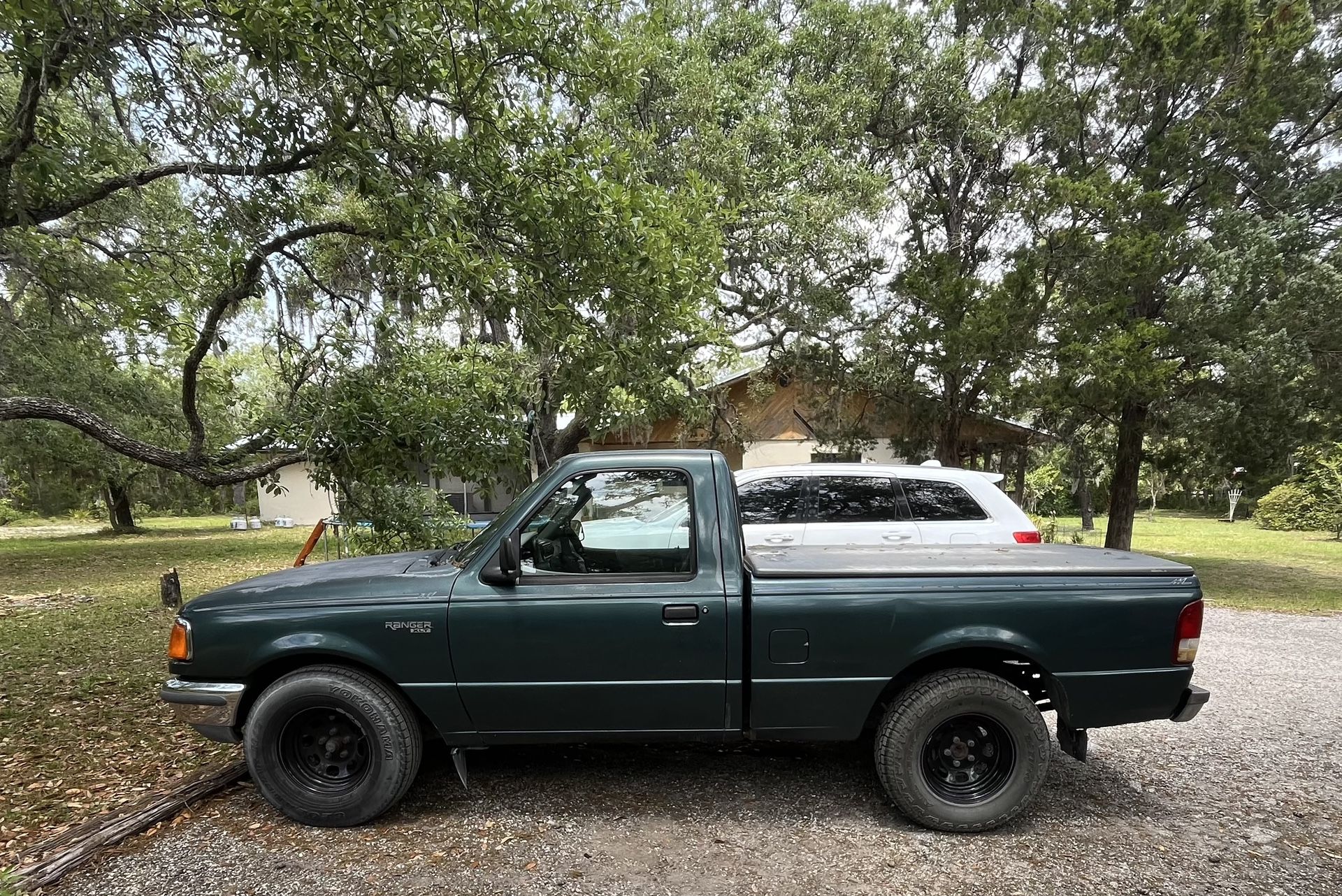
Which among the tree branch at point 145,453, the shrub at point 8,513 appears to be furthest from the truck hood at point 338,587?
the shrub at point 8,513

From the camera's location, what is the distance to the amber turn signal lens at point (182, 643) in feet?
11.2

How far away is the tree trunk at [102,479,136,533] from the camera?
75.2 ft

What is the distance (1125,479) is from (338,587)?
14418 millimetres

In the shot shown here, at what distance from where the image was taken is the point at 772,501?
682 cm

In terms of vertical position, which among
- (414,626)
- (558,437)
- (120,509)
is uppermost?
(558,437)

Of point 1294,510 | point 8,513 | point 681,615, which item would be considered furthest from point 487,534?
point 8,513

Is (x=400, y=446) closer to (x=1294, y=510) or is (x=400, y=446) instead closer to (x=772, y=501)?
(x=772, y=501)

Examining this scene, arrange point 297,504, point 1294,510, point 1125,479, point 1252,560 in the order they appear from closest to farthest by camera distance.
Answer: point 1125,479
point 1252,560
point 1294,510
point 297,504

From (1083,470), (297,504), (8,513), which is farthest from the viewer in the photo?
(297,504)

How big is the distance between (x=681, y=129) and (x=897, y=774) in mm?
10492

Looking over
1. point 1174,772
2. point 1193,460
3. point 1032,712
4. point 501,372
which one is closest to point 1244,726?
point 1174,772

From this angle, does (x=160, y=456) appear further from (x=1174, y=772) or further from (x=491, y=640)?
(x=1174, y=772)

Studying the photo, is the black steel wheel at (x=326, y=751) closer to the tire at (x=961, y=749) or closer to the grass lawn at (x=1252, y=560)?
the tire at (x=961, y=749)

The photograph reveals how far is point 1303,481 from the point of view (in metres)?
22.0
